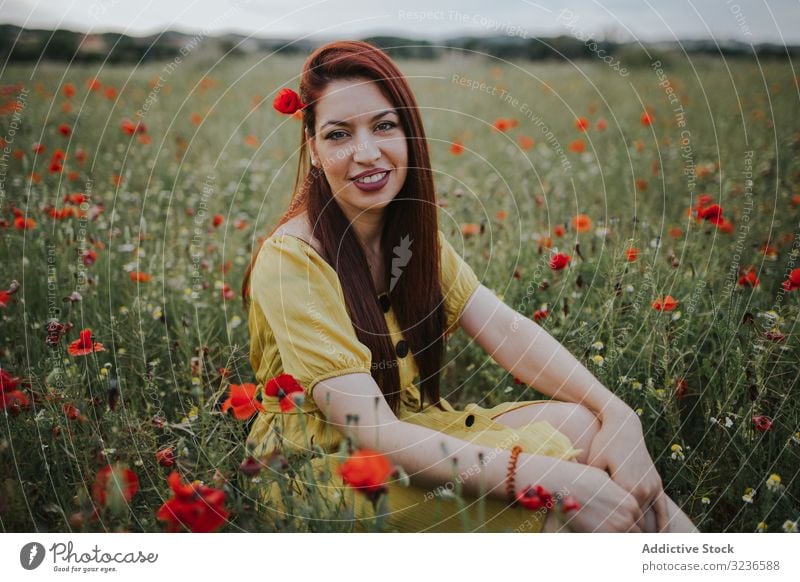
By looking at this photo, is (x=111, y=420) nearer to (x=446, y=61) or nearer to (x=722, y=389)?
(x=722, y=389)

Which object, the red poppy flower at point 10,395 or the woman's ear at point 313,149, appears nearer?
the red poppy flower at point 10,395

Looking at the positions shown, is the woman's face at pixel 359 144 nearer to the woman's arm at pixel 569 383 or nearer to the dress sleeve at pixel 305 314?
the dress sleeve at pixel 305 314

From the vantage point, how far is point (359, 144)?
4.33ft

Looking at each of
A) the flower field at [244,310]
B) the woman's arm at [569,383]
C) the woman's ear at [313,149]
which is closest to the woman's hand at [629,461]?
the woman's arm at [569,383]

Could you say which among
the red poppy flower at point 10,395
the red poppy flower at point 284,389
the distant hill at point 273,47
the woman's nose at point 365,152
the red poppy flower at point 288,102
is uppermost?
the distant hill at point 273,47

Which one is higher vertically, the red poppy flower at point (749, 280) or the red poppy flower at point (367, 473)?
the red poppy flower at point (749, 280)

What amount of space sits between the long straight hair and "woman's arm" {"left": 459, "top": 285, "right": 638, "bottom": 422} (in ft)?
0.30

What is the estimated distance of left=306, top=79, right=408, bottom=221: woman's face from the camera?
1.30m

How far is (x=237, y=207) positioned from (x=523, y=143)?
4.53ft

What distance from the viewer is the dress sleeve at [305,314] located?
124 cm

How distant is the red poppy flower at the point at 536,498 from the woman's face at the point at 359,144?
63cm

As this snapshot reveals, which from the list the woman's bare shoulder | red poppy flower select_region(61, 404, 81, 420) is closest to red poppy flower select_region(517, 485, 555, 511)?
the woman's bare shoulder

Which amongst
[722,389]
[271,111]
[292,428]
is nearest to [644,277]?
[722,389]

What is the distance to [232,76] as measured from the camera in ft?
14.3
